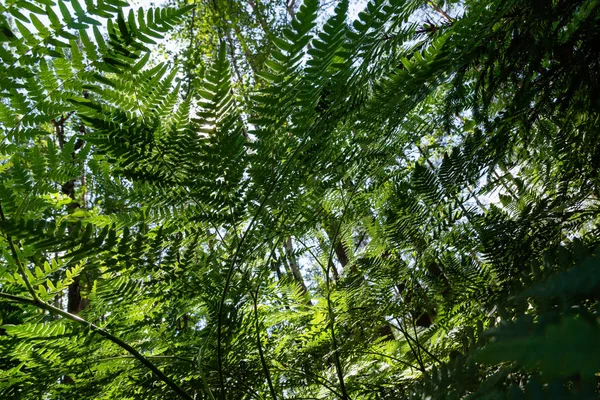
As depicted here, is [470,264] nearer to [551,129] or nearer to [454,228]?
[454,228]

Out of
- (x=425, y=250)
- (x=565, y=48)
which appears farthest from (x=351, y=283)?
(x=565, y=48)

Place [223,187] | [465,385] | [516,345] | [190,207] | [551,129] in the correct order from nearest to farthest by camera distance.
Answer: [516,345] < [465,385] < [223,187] < [190,207] < [551,129]

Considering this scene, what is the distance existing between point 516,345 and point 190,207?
88 centimetres

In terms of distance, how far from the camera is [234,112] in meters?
0.90

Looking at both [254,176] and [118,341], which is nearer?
[118,341]

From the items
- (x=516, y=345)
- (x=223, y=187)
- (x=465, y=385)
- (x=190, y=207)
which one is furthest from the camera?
(x=190, y=207)

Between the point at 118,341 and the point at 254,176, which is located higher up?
the point at 254,176

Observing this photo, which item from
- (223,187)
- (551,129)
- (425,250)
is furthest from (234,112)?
(551,129)

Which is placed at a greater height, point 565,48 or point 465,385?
point 565,48

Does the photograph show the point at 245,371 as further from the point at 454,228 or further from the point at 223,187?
the point at 454,228

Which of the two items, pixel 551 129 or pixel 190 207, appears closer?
pixel 190 207

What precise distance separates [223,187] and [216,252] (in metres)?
0.22

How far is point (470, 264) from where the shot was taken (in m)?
1.18

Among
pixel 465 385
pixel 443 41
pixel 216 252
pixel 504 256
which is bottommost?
pixel 465 385
